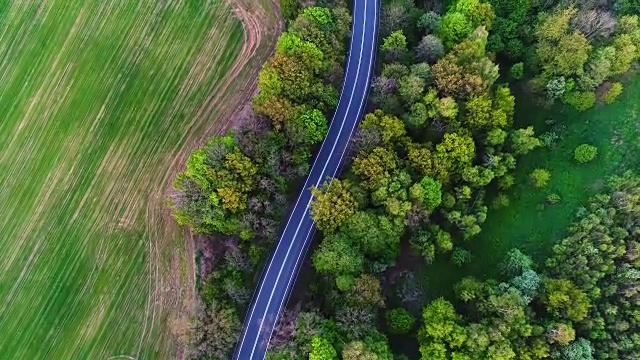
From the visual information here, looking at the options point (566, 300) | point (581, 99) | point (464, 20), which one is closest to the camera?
point (566, 300)

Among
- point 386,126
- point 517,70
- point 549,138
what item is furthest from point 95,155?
point 549,138

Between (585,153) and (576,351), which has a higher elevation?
(585,153)

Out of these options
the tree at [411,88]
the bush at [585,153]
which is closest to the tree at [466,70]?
the tree at [411,88]

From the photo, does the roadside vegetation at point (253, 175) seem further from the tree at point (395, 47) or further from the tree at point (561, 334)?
the tree at point (561, 334)

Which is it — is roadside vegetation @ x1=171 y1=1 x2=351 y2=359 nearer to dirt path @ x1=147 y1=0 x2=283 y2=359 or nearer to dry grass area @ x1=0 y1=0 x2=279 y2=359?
dirt path @ x1=147 y1=0 x2=283 y2=359

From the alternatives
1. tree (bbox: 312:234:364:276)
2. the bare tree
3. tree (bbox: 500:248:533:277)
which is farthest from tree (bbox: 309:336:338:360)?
the bare tree

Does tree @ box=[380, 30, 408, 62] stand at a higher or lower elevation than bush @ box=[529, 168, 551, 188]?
higher

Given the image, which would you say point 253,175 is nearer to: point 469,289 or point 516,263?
point 469,289

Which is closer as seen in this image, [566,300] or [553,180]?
[566,300]
